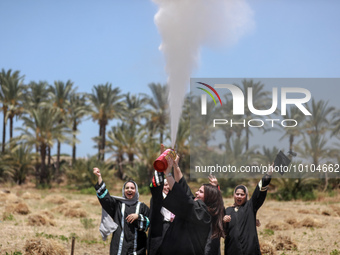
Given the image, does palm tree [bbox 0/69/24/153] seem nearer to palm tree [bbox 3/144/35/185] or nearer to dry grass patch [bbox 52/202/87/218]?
palm tree [bbox 3/144/35/185]

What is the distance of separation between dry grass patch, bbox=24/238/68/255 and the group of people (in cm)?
408

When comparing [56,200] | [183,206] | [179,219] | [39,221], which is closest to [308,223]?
[39,221]

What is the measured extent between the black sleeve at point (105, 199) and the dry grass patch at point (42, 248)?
4159mm

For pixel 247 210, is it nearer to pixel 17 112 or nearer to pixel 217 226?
pixel 217 226

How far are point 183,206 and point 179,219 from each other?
0.70 ft

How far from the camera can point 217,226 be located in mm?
4352

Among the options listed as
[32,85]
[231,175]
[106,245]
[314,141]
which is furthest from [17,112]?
[106,245]

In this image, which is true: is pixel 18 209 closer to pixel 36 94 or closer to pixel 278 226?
pixel 278 226

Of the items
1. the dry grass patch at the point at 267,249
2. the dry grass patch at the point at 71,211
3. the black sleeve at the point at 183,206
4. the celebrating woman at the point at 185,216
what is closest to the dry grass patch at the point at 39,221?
the dry grass patch at the point at 71,211

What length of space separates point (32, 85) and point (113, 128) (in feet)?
33.0

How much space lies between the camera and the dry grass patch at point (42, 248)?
9.00m

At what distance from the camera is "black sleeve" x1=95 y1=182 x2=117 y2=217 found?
543 centimetres

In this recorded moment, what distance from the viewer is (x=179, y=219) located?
4000 millimetres

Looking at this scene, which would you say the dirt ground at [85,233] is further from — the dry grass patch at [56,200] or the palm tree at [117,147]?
the palm tree at [117,147]
